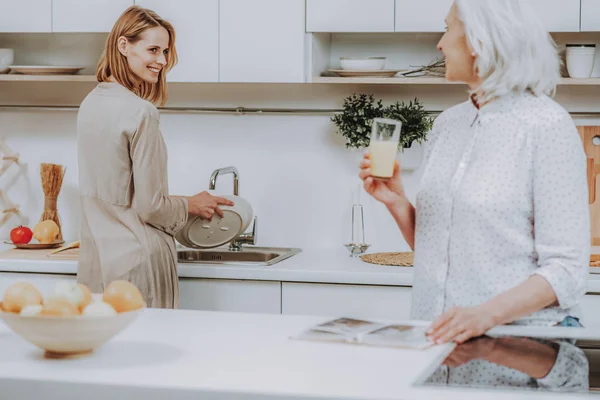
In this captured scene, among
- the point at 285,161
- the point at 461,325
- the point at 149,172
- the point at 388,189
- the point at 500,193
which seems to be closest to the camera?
the point at 461,325

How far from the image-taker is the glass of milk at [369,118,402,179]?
170cm

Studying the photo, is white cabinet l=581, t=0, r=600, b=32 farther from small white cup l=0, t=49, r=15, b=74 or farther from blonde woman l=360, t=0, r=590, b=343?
small white cup l=0, t=49, r=15, b=74

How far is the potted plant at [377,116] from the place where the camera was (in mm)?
3160

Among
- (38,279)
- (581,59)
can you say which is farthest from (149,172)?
(581,59)

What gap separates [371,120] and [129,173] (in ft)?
3.16

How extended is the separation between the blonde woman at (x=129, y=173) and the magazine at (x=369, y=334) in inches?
40.6

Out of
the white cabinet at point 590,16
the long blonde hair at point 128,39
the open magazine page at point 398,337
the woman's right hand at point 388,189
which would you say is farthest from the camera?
the white cabinet at point 590,16

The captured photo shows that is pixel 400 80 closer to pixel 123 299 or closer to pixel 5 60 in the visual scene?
pixel 5 60

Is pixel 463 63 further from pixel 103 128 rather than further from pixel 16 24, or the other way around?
pixel 16 24

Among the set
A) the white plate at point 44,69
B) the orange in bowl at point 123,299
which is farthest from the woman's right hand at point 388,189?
the white plate at point 44,69

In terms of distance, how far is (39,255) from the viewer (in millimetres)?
3078

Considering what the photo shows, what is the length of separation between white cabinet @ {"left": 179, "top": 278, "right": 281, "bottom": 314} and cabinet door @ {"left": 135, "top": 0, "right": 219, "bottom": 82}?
28.4 inches

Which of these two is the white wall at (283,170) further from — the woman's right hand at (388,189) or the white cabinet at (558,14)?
the woman's right hand at (388,189)

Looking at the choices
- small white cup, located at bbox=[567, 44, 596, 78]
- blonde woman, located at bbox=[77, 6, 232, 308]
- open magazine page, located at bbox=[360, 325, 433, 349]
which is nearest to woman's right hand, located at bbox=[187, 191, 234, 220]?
blonde woman, located at bbox=[77, 6, 232, 308]
